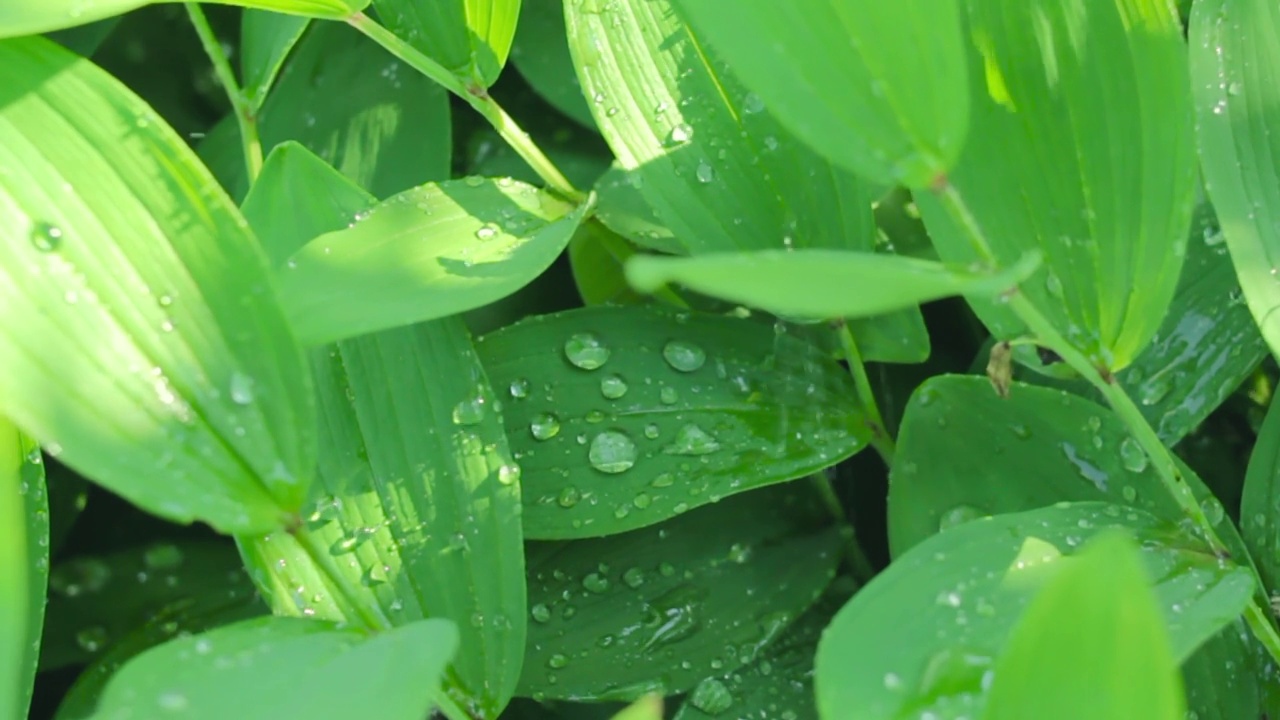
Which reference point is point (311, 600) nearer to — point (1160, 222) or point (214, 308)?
point (214, 308)

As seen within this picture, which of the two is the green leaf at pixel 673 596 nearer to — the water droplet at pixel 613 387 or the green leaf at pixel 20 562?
the water droplet at pixel 613 387

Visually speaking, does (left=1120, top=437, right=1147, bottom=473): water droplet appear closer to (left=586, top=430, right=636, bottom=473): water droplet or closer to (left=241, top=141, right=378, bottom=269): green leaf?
(left=586, top=430, right=636, bottom=473): water droplet

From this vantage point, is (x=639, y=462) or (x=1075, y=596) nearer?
(x=1075, y=596)

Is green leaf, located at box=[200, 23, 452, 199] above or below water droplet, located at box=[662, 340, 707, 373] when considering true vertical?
above

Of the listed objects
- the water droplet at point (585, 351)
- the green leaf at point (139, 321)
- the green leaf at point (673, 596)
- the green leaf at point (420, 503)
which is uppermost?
the green leaf at point (139, 321)

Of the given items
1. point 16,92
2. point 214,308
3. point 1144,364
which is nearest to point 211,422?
point 214,308

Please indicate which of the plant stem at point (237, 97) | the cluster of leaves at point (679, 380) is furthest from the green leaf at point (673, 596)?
the plant stem at point (237, 97)

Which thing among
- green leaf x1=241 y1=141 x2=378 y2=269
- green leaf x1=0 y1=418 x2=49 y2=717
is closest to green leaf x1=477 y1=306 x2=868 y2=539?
green leaf x1=241 y1=141 x2=378 y2=269
